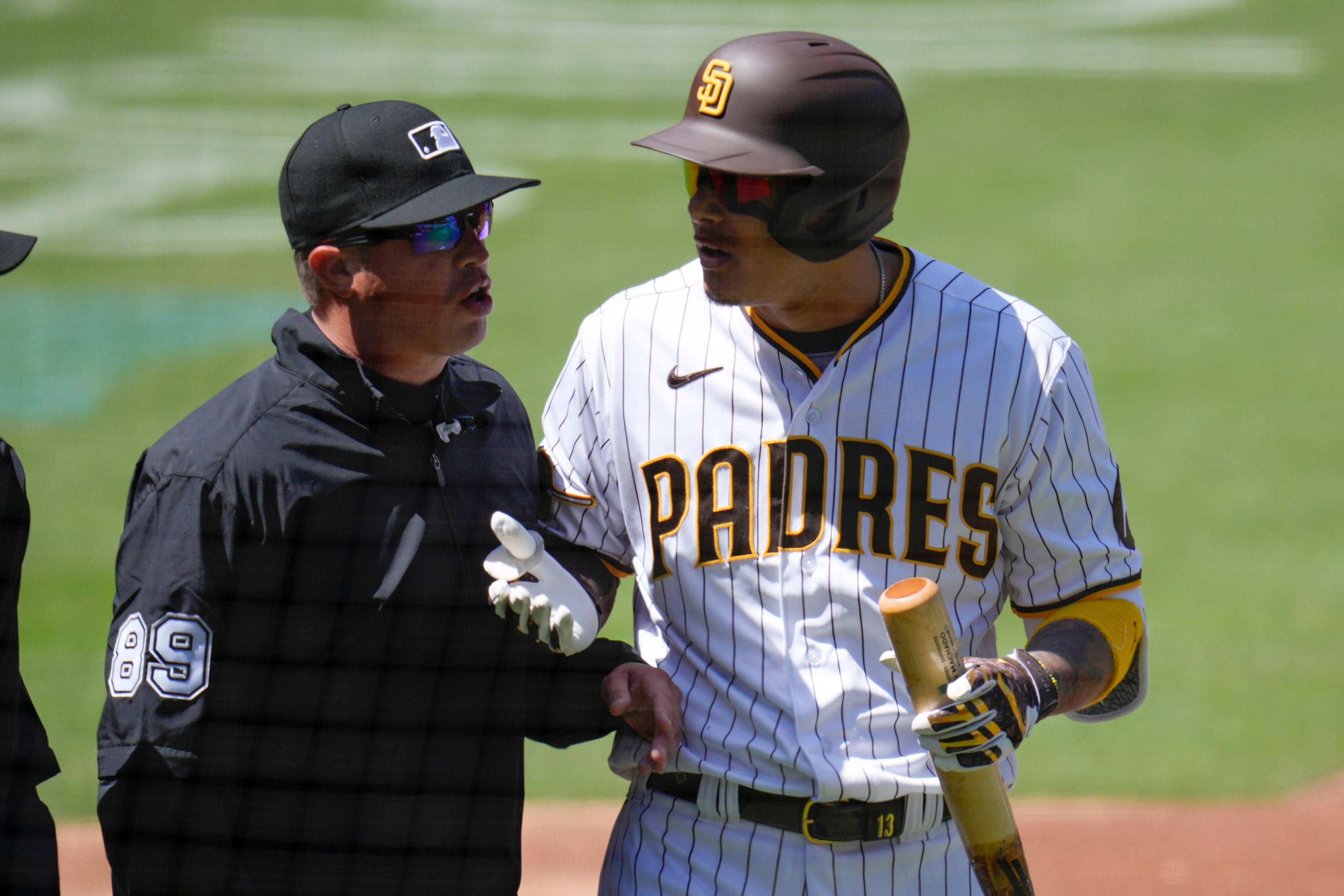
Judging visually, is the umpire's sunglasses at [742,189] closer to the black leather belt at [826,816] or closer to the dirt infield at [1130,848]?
the black leather belt at [826,816]

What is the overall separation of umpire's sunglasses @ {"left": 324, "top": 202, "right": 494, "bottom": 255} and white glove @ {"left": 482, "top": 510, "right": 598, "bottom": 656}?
396 millimetres

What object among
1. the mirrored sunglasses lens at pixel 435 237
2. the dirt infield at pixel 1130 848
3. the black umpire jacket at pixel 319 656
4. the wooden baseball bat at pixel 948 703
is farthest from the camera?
the dirt infield at pixel 1130 848

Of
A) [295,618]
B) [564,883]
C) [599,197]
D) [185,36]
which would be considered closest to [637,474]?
[295,618]

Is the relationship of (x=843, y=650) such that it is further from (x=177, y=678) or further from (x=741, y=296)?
(x=177, y=678)

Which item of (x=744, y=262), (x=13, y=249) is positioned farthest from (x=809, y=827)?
(x=13, y=249)

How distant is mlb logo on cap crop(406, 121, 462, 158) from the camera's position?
1865mm

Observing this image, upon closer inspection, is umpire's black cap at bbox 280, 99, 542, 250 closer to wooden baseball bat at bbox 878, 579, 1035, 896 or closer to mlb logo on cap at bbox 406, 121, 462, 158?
mlb logo on cap at bbox 406, 121, 462, 158

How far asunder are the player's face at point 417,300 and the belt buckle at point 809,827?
0.75 meters

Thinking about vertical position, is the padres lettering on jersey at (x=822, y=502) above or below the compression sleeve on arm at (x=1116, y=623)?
above

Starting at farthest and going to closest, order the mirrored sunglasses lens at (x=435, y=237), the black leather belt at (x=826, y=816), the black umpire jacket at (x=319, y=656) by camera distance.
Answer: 1. the mirrored sunglasses lens at (x=435, y=237)
2. the black leather belt at (x=826, y=816)
3. the black umpire jacket at (x=319, y=656)

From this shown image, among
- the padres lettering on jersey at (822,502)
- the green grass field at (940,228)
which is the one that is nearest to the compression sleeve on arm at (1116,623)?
the padres lettering on jersey at (822,502)

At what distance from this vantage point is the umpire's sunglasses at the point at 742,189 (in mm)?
1802

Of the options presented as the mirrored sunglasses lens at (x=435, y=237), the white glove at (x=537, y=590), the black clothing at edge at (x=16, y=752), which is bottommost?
the black clothing at edge at (x=16, y=752)

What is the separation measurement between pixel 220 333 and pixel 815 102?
6764mm
